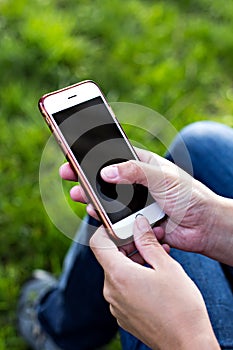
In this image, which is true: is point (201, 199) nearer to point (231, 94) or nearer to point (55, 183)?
point (55, 183)

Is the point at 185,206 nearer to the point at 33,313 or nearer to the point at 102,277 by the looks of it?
the point at 102,277

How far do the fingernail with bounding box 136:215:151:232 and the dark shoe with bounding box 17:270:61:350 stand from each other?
51cm

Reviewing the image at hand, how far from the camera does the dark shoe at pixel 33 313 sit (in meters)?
1.34

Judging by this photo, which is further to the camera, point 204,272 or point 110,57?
point 110,57

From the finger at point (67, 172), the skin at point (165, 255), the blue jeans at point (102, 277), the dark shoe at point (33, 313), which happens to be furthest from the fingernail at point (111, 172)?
the dark shoe at point (33, 313)

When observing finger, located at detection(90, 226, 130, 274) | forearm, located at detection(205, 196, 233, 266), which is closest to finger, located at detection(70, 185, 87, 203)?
finger, located at detection(90, 226, 130, 274)

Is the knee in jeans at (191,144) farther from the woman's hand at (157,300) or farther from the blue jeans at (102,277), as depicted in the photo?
the woman's hand at (157,300)

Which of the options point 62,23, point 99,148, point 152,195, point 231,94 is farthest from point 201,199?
point 62,23

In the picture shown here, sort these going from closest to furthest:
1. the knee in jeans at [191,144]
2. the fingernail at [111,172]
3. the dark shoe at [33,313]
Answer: the fingernail at [111,172], the knee in jeans at [191,144], the dark shoe at [33,313]

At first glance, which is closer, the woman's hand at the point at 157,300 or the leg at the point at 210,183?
the woman's hand at the point at 157,300

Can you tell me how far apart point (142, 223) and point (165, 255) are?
83mm

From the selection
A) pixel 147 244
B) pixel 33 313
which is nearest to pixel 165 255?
pixel 147 244

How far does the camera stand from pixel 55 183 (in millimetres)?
A: 1589

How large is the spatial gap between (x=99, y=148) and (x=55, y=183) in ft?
1.99
